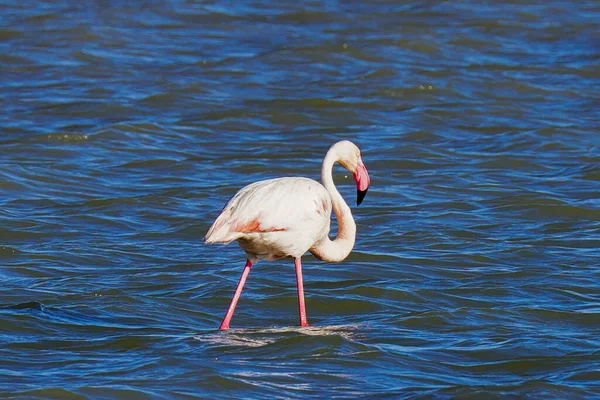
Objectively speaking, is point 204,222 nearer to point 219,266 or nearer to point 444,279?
point 219,266

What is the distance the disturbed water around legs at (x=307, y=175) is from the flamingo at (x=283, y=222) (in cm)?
47

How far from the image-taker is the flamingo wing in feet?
24.2

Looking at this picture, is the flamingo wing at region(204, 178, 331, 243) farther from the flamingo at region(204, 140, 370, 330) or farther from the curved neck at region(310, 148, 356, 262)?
the curved neck at region(310, 148, 356, 262)

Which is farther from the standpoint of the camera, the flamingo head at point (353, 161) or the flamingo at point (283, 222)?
the flamingo head at point (353, 161)

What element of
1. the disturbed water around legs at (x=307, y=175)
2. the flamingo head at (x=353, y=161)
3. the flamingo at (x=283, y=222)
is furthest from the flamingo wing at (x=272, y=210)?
the disturbed water around legs at (x=307, y=175)

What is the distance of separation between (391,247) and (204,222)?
5.50ft

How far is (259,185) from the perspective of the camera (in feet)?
25.4

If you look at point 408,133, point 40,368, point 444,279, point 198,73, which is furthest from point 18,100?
point 40,368

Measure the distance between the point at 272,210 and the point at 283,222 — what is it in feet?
0.33

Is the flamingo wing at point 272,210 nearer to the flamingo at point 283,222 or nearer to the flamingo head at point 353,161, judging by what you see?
the flamingo at point 283,222

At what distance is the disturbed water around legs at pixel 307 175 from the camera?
7.05 meters

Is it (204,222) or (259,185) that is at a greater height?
(259,185)

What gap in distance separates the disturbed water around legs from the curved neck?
1.48 ft

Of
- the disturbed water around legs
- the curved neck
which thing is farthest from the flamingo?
the disturbed water around legs
